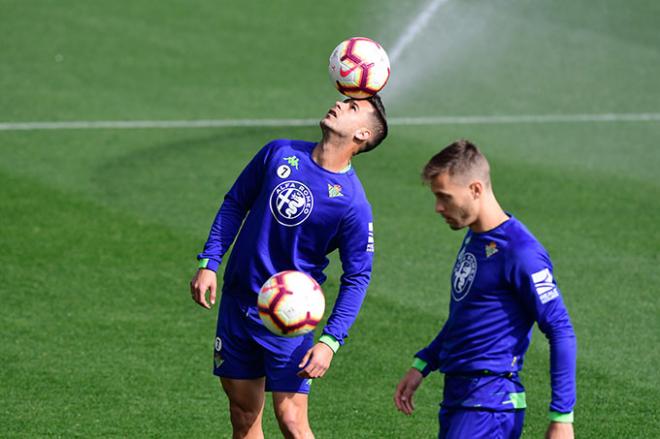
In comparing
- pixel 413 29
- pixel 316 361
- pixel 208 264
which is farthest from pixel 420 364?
pixel 413 29

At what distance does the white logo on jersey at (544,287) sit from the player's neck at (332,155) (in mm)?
1627

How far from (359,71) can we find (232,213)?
4.68 feet

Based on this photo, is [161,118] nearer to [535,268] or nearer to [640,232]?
[640,232]

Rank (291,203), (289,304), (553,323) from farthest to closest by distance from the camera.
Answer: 1. (291,203)
2. (289,304)
3. (553,323)

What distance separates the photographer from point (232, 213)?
7.30 meters

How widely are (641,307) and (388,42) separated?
10.7 metres

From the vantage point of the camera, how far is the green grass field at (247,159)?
30.0 ft

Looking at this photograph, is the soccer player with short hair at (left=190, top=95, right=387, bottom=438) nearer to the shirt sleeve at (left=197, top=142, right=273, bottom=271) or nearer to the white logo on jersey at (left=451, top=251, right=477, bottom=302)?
the shirt sleeve at (left=197, top=142, right=273, bottom=271)

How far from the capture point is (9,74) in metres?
→ 18.5

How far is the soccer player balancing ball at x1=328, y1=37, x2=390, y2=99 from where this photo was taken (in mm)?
8047

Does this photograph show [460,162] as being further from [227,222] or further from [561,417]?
[227,222]

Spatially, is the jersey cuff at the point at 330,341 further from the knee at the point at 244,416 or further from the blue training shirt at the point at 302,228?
the knee at the point at 244,416

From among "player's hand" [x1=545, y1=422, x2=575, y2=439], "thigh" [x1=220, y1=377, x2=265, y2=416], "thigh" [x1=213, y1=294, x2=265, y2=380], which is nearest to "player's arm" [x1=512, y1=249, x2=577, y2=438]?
"player's hand" [x1=545, y1=422, x2=575, y2=439]

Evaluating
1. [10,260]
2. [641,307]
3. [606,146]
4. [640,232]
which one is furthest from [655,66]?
[10,260]
